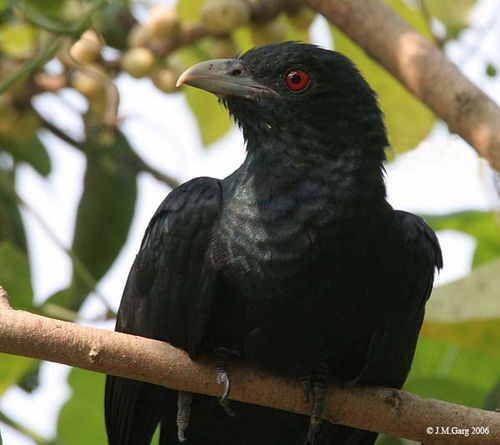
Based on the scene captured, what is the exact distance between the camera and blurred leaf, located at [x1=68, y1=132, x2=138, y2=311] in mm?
6000

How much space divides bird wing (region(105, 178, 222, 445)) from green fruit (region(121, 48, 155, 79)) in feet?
3.25

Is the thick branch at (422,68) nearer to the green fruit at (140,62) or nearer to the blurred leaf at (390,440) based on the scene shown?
the green fruit at (140,62)

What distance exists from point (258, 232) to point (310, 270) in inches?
10.1

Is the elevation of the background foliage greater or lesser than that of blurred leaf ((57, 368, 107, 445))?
greater

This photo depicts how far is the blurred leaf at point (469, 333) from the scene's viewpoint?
5219mm

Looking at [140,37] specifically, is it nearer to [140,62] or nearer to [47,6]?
[140,62]

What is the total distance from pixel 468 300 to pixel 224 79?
145 cm

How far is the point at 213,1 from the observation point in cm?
554

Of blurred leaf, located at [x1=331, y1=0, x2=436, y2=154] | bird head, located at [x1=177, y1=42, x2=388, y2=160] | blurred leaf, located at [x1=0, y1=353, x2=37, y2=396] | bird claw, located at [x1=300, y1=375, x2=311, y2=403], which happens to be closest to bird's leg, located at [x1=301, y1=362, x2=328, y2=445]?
bird claw, located at [x1=300, y1=375, x2=311, y2=403]

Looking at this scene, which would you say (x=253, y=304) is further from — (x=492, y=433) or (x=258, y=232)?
(x=492, y=433)

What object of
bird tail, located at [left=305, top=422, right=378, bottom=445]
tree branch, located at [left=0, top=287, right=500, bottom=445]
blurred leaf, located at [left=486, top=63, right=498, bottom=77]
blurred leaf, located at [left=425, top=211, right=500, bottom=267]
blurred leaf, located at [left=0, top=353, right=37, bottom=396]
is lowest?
tree branch, located at [left=0, top=287, right=500, bottom=445]

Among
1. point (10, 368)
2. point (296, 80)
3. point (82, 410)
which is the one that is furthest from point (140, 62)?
point (82, 410)

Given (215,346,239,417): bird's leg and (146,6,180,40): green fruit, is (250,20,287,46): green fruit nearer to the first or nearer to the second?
(146,6,180,40): green fruit

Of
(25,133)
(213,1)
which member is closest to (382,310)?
(213,1)
